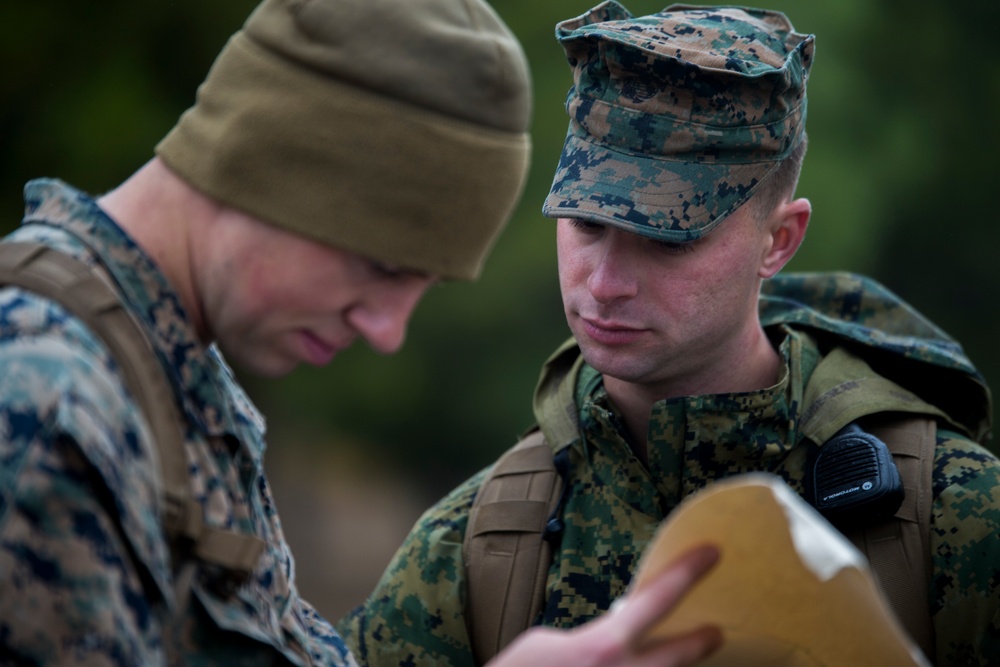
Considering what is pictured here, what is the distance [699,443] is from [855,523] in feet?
1.31

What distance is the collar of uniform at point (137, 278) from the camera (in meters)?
1.66

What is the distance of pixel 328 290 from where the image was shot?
1739mm

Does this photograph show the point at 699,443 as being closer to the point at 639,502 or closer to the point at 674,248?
the point at 639,502

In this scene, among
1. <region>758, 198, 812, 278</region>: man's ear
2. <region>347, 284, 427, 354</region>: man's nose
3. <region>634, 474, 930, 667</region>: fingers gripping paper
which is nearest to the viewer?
<region>634, 474, 930, 667</region>: fingers gripping paper

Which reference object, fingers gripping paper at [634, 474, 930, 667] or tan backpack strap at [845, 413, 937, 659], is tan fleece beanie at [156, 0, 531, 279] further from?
tan backpack strap at [845, 413, 937, 659]

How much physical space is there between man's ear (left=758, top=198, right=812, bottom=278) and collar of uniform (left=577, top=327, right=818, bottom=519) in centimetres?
30

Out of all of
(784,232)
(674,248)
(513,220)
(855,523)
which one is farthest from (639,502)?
(513,220)

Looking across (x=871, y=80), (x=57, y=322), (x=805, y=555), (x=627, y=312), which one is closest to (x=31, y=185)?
(x=57, y=322)

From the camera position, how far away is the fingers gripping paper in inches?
59.2

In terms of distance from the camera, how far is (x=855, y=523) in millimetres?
2697

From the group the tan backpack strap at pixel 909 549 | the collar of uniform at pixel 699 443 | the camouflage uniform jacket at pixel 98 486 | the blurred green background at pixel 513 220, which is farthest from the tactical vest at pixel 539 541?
the blurred green background at pixel 513 220

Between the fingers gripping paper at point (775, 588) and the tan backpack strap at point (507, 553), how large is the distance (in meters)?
1.07

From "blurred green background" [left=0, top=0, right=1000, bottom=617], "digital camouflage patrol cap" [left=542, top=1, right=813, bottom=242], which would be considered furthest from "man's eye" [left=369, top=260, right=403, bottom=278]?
"blurred green background" [left=0, top=0, right=1000, bottom=617]

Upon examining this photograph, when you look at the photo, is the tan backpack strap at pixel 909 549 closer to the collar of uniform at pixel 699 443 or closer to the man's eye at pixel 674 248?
the collar of uniform at pixel 699 443
